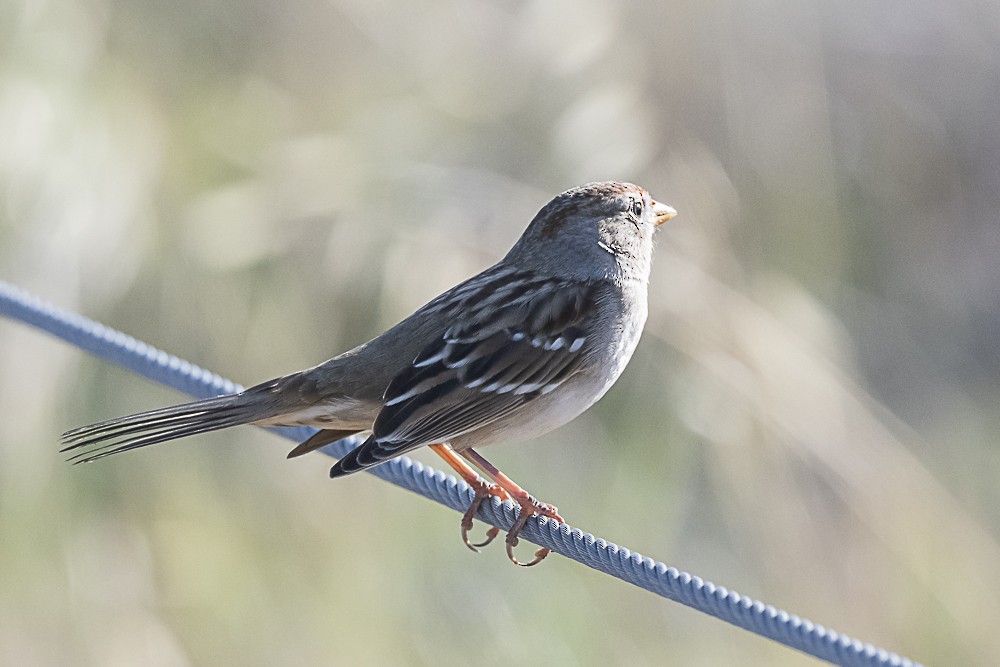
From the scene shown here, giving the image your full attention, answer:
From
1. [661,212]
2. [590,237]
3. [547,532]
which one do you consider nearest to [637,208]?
[661,212]

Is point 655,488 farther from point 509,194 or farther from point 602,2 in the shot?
point 602,2

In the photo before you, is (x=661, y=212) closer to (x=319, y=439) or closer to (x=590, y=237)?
(x=590, y=237)

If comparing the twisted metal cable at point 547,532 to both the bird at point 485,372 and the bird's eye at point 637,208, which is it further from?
the bird's eye at point 637,208

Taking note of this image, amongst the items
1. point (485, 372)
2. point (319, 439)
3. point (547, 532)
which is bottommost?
point (547, 532)

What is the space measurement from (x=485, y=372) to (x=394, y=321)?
3.55ft

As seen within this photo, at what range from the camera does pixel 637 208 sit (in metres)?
3.62

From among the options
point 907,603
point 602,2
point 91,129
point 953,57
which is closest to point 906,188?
point 953,57

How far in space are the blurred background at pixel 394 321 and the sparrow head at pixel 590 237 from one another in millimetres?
573

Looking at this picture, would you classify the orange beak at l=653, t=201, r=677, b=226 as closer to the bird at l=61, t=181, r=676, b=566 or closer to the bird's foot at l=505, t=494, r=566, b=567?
the bird at l=61, t=181, r=676, b=566

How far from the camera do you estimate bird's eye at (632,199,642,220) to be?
3607 millimetres

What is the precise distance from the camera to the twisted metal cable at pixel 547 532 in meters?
1.83

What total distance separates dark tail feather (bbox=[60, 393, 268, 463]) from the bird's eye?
129 centimetres

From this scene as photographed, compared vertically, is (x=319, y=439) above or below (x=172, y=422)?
above

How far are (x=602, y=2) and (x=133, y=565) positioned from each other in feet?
A: 8.47
